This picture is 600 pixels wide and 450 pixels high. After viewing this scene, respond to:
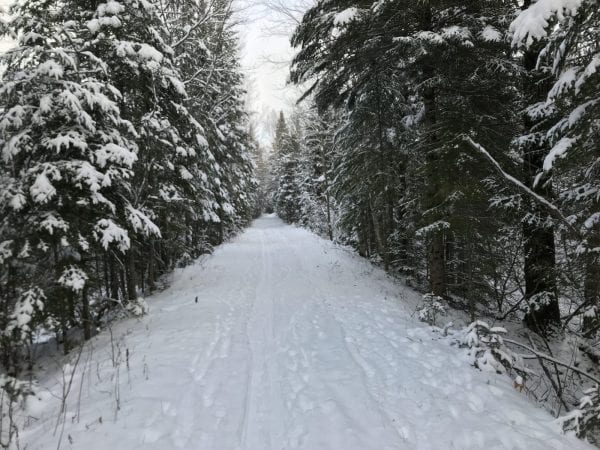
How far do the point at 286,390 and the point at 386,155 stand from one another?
33.1ft

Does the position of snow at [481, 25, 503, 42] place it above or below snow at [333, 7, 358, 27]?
below

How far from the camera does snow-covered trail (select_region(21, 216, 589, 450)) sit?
3.78 meters

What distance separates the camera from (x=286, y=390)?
15.8 feet

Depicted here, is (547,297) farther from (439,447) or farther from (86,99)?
Answer: (86,99)

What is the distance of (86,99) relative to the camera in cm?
672

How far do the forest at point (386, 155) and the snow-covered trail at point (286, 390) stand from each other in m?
0.54

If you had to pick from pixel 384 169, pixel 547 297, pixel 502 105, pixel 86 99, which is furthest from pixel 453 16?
pixel 86 99

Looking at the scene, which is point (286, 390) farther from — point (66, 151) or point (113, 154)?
point (66, 151)

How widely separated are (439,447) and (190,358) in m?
3.96

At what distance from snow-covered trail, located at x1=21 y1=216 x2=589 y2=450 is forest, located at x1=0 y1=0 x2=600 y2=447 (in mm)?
537

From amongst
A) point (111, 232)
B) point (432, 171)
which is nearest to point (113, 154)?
point (111, 232)

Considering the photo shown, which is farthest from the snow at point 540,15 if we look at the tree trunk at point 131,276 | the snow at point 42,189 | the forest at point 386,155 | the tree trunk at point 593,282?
the tree trunk at point 131,276

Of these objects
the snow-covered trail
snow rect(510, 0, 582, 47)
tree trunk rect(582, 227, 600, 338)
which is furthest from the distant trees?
tree trunk rect(582, 227, 600, 338)

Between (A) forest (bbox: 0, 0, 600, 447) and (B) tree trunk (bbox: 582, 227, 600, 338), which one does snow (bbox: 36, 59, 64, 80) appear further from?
(B) tree trunk (bbox: 582, 227, 600, 338)
